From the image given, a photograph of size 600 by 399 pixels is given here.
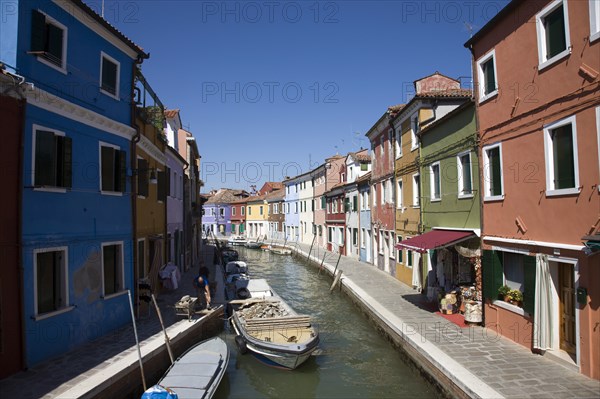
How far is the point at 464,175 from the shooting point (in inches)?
550

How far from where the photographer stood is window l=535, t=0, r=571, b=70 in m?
8.84

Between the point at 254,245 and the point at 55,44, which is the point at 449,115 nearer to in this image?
the point at 55,44

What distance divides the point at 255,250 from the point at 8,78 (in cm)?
4413

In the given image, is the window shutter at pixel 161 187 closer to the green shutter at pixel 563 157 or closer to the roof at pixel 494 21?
the roof at pixel 494 21

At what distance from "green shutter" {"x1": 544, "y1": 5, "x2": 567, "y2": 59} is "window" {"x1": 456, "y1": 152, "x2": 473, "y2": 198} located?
443cm

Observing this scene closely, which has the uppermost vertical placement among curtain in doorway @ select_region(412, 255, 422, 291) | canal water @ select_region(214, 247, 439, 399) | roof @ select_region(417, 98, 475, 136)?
roof @ select_region(417, 98, 475, 136)

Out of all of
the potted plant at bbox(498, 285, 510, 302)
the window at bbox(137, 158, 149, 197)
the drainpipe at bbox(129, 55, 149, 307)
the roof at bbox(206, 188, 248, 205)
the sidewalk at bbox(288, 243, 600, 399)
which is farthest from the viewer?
the roof at bbox(206, 188, 248, 205)

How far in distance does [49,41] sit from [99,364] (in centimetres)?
729

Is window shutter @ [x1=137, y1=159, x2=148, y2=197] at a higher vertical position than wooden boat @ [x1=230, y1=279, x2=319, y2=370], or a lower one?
higher

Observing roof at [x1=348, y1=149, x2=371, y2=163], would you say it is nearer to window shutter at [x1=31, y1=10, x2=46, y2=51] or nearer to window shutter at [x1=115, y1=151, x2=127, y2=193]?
window shutter at [x1=115, y1=151, x2=127, y2=193]

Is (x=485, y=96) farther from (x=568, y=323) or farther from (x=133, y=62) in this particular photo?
(x=133, y=62)

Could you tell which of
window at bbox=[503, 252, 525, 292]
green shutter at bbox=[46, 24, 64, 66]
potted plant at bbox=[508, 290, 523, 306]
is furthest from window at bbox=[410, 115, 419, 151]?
green shutter at bbox=[46, 24, 64, 66]

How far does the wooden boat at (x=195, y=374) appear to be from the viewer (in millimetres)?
8180

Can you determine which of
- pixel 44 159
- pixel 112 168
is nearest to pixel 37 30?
pixel 44 159
